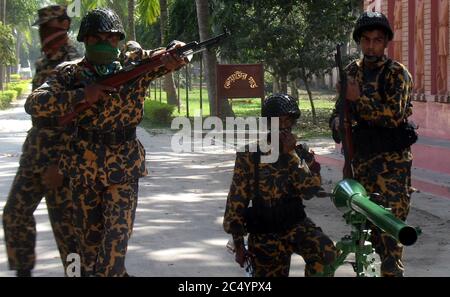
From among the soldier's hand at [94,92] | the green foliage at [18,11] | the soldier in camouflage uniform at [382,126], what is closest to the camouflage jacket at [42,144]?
the soldier's hand at [94,92]

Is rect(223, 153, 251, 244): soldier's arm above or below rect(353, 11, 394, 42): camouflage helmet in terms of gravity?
below

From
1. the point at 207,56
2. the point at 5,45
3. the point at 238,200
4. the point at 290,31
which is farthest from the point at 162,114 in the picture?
the point at 238,200

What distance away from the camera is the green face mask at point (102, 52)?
482 cm

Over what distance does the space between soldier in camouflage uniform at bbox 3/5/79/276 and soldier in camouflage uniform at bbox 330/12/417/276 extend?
5.25 feet

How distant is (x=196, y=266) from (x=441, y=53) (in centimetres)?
892

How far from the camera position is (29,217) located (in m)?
5.57

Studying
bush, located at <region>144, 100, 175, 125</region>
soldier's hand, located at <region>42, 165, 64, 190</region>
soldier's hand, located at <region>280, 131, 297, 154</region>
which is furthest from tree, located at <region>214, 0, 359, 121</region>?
soldier's hand, located at <region>280, 131, 297, 154</region>

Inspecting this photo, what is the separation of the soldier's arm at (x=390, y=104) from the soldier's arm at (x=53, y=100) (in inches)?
60.9

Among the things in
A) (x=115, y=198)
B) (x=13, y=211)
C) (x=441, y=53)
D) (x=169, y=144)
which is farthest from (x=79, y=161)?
(x=169, y=144)

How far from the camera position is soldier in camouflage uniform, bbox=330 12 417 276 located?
5191 mm

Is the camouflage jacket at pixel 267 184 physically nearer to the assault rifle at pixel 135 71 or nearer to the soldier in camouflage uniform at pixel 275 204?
the soldier in camouflage uniform at pixel 275 204

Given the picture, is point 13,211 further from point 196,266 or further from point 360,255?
point 360,255

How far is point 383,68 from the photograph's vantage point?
5277mm

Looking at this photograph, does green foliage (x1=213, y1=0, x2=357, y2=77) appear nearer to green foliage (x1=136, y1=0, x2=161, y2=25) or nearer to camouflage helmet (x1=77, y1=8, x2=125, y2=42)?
green foliage (x1=136, y1=0, x2=161, y2=25)
